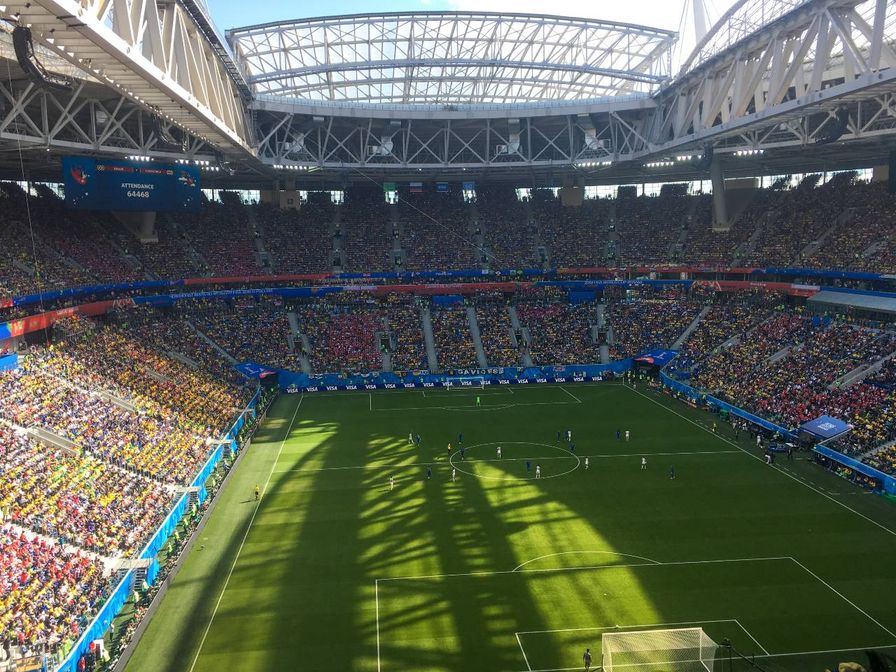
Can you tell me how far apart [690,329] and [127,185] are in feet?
164

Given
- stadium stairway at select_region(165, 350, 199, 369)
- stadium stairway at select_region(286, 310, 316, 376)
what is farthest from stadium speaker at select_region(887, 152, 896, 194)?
stadium stairway at select_region(165, 350, 199, 369)

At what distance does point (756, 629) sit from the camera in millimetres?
22734

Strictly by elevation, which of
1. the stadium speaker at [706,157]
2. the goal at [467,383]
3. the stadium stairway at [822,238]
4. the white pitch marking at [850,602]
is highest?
the stadium speaker at [706,157]

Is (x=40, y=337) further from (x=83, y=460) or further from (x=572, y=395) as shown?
(x=572, y=395)

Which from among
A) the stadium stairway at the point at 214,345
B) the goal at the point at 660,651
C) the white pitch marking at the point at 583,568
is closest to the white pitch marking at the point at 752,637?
the goal at the point at 660,651

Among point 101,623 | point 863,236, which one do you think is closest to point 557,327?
point 863,236

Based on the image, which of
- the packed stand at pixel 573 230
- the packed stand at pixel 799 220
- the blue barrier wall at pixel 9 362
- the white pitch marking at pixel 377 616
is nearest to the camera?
the white pitch marking at pixel 377 616

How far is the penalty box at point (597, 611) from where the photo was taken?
21.8 meters

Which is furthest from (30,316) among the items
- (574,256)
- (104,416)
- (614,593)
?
(574,256)

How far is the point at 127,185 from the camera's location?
51.4m

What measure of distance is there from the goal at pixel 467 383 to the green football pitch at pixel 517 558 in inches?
632

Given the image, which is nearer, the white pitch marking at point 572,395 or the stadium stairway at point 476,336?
the white pitch marking at point 572,395

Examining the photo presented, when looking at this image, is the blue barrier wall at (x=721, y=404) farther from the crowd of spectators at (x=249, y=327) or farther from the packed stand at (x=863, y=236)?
the crowd of spectators at (x=249, y=327)

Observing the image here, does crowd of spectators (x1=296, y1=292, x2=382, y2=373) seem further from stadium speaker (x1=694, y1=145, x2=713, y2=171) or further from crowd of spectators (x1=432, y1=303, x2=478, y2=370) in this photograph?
stadium speaker (x1=694, y1=145, x2=713, y2=171)
